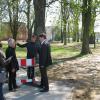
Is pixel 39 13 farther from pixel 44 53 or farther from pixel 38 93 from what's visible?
pixel 38 93

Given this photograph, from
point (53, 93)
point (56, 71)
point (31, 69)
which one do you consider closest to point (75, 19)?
point (56, 71)

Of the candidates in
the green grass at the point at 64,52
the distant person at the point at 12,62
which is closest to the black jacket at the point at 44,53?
the distant person at the point at 12,62

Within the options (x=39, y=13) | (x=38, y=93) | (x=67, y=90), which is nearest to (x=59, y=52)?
(x=39, y=13)

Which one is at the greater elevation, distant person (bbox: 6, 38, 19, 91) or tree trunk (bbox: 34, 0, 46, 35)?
tree trunk (bbox: 34, 0, 46, 35)

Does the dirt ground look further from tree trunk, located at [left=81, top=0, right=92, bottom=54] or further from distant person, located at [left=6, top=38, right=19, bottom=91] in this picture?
tree trunk, located at [left=81, top=0, right=92, bottom=54]

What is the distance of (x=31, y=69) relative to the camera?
14.2 meters

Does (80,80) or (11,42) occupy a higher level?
(11,42)

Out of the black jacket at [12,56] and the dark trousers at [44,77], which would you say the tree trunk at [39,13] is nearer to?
the dark trousers at [44,77]

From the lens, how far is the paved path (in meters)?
11.3

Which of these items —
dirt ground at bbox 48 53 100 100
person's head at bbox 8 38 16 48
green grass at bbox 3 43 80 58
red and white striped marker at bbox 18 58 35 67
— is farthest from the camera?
green grass at bbox 3 43 80 58

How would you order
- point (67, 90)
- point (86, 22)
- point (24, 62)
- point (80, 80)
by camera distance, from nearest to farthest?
point (24, 62), point (67, 90), point (80, 80), point (86, 22)

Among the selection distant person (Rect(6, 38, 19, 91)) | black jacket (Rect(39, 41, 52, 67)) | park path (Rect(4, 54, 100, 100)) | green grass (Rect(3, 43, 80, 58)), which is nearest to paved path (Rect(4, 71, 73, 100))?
park path (Rect(4, 54, 100, 100))

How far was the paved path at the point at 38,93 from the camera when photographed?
11.3 m

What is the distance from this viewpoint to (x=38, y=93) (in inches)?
Answer: 475
